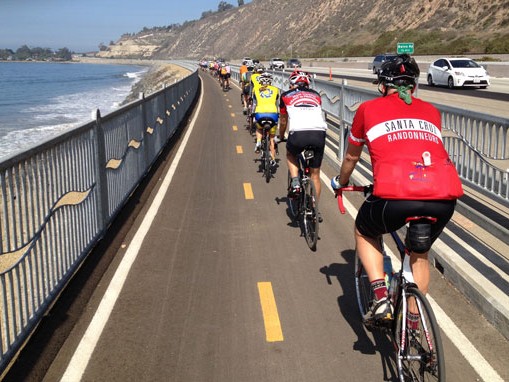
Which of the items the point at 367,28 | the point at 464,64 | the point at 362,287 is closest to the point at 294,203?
the point at 362,287

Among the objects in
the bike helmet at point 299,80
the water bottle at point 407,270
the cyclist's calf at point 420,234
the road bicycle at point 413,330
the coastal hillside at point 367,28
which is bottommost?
the road bicycle at point 413,330

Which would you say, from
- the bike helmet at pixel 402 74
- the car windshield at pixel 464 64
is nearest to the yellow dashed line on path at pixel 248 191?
the bike helmet at pixel 402 74

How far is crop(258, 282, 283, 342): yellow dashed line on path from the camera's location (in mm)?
5043

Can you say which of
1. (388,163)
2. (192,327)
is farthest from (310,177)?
(388,163)

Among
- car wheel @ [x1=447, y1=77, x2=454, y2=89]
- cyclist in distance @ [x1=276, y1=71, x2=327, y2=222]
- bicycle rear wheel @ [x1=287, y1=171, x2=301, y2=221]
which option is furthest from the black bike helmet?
car wheel @ [x1=447, y1=77, x2=454, y2=89]

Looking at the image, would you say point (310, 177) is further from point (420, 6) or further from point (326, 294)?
point (420, 6)

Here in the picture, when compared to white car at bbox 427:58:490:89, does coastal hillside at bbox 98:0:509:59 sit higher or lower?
higher

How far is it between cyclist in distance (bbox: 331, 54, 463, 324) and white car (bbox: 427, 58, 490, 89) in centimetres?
3008

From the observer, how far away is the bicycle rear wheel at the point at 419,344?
341 cm

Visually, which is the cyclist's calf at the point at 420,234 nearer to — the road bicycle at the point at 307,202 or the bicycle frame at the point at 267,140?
the road bicycle at the point at 307,202

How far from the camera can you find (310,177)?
811 centimetres

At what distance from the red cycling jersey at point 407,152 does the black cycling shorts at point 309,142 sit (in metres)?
3.74

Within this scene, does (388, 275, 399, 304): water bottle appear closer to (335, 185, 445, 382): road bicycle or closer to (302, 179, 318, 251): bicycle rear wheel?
(335, 185, 445, 382): road bicycle

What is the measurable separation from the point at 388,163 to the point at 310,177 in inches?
168
